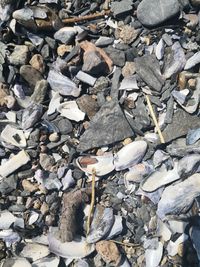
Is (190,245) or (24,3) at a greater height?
(24,3)

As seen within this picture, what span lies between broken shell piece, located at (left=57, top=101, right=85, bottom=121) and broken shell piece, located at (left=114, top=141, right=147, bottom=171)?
0.50ft

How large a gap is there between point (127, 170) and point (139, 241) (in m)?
0.21

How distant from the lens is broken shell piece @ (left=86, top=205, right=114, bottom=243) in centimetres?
126

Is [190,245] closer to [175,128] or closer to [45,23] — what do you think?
[175,128]

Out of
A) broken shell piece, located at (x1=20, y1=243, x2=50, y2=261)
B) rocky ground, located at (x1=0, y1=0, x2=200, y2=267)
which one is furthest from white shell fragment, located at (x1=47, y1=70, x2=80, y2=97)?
broken shell piece, located at (x1=20, y1=243, x2=50, y2=261)

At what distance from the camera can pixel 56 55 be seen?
50.4 inches

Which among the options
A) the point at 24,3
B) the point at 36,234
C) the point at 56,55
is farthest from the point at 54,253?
the point at 24,3

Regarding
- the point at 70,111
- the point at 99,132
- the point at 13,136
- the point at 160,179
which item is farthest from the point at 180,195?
the point at 13,136

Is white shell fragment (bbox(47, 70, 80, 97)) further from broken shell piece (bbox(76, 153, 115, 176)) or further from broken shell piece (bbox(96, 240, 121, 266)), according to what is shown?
broken shell piece (bbox(96, 240, 121, 266))

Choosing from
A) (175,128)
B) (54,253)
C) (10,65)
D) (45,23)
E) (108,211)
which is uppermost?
(45,23)

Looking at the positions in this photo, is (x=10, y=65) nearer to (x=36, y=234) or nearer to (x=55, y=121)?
(x=55, y=121)

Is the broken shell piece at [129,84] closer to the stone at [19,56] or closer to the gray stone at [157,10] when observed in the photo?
the gray stone at [157,10]

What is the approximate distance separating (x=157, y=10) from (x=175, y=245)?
0.66 m

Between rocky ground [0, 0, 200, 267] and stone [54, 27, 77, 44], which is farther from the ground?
stone [54, 27, 77, 44]
